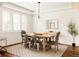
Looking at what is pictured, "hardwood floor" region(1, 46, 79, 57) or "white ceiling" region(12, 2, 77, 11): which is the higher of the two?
"white ceiling" region(12, 2, 77, 11)

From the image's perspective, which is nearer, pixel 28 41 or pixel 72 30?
pixel 72 30

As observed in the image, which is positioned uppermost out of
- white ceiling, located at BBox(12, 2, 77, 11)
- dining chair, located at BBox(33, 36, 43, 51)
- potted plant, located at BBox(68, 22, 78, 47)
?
white ceiling, located at BBox(12, 2, 77, 11)

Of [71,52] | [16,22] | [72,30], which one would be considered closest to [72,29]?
[72,30]

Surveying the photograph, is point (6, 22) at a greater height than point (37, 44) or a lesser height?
greater

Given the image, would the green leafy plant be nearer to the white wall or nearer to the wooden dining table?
the wooden dining table

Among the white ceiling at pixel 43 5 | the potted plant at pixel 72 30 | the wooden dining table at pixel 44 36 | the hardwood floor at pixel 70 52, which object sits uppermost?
the white ceiling at pixel 43 5

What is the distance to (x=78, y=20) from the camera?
1.82 m

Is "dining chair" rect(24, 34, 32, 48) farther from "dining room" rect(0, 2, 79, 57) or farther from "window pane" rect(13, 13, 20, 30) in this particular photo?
"window pane" rect(13, 13, 20, 30)

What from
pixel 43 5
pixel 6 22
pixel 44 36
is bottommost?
pixel 44 36

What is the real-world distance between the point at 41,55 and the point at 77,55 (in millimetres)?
653

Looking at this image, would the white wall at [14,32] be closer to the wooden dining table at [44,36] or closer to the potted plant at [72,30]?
the wooden dining table at [44,36]

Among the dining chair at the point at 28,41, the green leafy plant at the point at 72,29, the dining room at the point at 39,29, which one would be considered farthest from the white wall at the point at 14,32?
the green leafy plant at the point at 72,29

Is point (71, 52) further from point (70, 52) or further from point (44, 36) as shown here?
point (44, 36)

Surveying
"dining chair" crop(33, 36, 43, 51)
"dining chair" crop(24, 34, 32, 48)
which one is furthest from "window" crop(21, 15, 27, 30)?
"dining chair" crop(33, 36, 43, 51)
